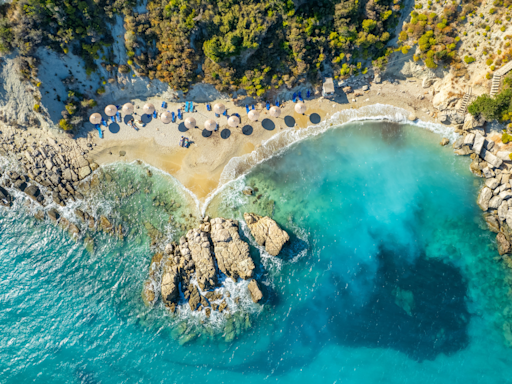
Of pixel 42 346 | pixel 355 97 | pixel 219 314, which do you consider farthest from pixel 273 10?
pixel 42 346

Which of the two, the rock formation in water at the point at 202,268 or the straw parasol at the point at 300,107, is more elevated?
the straw parasol at the point at 300,107

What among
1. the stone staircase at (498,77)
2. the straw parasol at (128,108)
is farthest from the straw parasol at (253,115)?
the stone staircase at (498,77)

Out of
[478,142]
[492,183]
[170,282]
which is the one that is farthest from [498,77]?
[170,282]

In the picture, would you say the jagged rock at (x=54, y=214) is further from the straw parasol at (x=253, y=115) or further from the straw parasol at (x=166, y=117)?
the straw parasol at (x=253, y=115)

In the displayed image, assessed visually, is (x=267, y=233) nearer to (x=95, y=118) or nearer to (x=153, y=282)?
(x=153, y=282)

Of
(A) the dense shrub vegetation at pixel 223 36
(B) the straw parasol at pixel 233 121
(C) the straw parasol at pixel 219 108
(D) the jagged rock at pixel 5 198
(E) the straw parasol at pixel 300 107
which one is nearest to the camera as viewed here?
(A) the dense shrub vegetation at pixel 223 36

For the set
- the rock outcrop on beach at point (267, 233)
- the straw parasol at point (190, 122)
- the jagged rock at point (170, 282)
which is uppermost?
the straw parasol at point (190, 122)
